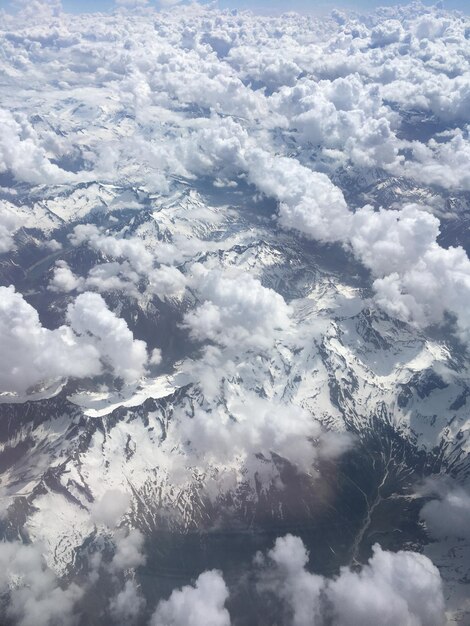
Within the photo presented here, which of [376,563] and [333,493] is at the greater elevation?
[376,563]

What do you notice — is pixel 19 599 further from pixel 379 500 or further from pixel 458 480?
pixel 458 480

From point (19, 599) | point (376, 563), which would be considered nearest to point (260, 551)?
point (376, 563)

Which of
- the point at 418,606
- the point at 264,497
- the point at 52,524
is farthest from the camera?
the point at 264,497

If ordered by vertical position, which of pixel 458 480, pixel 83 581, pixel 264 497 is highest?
pixel 458 480

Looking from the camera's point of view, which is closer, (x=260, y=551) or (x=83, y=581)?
(x=83, y=581)

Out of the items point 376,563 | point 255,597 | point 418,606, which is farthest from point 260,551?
point 418,606

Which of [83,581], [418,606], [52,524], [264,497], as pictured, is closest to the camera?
[418,606]

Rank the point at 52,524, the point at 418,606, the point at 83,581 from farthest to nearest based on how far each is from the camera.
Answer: the point at 52,524 < the point at 83,581 < the point at 418,606

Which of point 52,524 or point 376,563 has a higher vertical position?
point 376,563

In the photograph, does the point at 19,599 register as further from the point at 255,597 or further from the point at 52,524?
the point at 255,597
